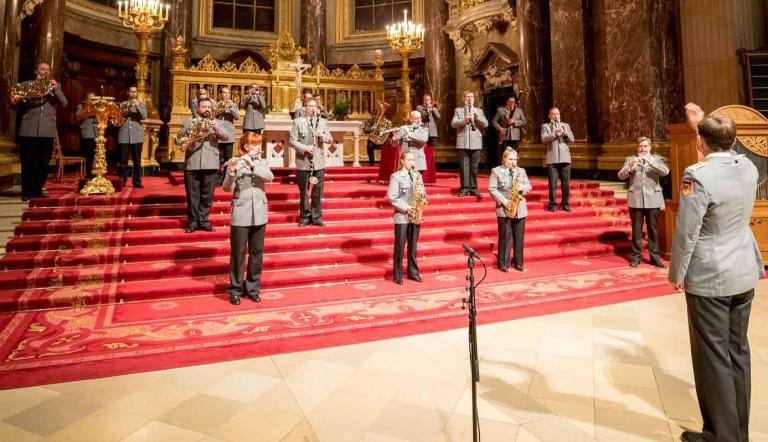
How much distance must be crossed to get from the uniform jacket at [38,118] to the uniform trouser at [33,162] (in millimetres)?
108

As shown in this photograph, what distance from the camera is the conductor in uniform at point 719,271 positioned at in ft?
7.01

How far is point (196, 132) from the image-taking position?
6.01 meters

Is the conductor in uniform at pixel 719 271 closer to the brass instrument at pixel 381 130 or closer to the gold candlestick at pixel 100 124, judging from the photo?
the brass instrument at pixel 381 130

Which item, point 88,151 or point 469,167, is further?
point 88,151

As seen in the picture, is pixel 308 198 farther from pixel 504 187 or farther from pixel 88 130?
pixel 88 130

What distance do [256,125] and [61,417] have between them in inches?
269

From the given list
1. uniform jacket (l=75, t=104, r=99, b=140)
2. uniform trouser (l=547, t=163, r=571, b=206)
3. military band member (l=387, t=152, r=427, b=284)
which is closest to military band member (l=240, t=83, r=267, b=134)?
uniform jacket (l=75, t=104, r=99, b=140)

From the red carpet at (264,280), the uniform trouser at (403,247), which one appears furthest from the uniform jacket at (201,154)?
the uniform trouser at (403,247)

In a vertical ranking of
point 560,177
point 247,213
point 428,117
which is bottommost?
point 247,213

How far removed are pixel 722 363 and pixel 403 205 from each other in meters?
3.65

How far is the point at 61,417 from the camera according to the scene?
8.48 feet

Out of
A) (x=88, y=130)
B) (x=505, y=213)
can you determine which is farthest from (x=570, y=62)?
(x=88, y=130)

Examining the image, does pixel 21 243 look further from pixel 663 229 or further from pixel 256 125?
pixel 663 229

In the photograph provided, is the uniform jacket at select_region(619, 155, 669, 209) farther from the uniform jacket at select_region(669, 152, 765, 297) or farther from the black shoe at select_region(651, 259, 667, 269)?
the uniform jacket at select_region(669, 152, 765, 297)
